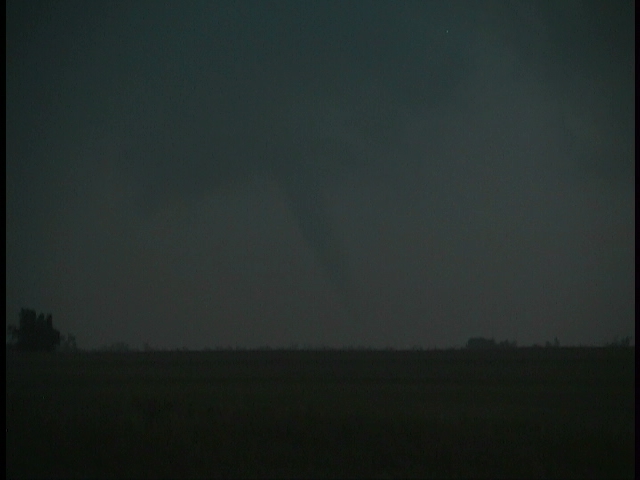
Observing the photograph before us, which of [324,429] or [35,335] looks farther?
[35,335]

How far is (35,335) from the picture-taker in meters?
26.7

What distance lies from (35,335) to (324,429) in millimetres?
18649

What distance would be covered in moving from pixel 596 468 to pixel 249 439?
18.6 ft

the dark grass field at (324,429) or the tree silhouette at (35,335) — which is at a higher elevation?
the tree silhouette at (35,335)

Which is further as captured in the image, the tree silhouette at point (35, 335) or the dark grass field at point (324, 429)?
the tree silhouette at point (35, 335)

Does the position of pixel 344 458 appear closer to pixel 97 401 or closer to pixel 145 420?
pixel 145 420

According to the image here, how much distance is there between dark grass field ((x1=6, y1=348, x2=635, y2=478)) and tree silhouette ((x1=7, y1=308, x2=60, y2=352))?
189 inches

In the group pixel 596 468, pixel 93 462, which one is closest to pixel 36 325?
pixel 93 462

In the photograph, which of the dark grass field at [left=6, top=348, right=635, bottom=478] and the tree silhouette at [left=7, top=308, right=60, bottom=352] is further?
the tree silhouette at [left=7, top=308, right=60, bottom=352]

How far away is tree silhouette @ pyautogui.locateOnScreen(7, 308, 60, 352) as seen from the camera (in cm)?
2314

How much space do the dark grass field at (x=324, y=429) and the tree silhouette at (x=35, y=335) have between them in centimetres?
480

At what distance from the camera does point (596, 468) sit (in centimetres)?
1018

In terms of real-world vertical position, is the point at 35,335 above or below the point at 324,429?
above

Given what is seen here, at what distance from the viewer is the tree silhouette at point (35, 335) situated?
23.1 metres
